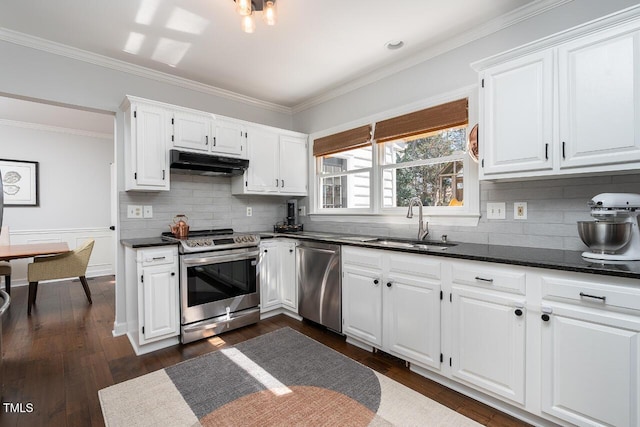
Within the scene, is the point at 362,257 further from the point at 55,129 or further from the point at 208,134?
the point at 55,129

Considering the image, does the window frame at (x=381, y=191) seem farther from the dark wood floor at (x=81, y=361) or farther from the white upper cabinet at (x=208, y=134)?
the dark wood floor at (x=81, y=361)

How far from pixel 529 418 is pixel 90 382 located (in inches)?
112

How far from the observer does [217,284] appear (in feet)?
9.56

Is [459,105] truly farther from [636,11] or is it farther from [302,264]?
[302,264]

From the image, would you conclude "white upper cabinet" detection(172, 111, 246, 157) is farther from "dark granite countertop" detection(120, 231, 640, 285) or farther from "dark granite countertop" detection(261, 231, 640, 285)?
"dark granite countertop" detection(261, 231, 640, 285)

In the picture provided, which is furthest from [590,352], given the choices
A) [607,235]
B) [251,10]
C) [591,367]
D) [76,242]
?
[76,242]

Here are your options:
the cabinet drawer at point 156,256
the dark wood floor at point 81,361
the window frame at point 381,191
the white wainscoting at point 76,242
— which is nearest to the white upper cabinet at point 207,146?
the window frame at point 381,191

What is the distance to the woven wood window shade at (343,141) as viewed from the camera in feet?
10.8

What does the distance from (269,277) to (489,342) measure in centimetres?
219

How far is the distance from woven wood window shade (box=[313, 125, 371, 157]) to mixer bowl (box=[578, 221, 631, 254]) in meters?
2.06

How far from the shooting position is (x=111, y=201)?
5.74 m

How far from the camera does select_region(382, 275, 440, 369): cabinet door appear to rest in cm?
208

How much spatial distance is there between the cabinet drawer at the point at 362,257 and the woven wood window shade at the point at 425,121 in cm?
120

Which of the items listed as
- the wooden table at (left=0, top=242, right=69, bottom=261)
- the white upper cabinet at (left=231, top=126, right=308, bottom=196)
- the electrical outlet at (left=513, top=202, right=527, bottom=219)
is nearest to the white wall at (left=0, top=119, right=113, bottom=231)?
the wooden table at (left=0, top=242, right=69, bottom=261)
